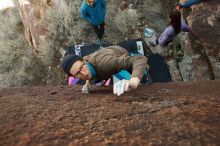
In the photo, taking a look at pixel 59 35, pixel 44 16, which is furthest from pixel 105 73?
pixel 44 16

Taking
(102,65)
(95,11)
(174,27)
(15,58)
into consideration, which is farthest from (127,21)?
(102,65)

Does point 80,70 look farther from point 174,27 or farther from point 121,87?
point 174,27

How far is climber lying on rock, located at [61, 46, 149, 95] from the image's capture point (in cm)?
245

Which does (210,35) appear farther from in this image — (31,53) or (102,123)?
(31,53)

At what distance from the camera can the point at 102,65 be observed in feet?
8.53

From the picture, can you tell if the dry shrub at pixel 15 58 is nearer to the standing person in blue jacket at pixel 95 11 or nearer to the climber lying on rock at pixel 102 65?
the standing person in blue jacket at pixel 95 11

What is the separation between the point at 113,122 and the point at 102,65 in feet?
3.86

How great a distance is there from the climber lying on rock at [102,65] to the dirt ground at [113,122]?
0.45 meters

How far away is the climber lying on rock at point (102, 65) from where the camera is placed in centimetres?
245

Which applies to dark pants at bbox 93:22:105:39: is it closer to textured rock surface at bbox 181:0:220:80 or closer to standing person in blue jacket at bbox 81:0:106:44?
standing person in blue jacket at bbox 81:0:106:44

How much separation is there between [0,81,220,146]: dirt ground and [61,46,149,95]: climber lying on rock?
449mm

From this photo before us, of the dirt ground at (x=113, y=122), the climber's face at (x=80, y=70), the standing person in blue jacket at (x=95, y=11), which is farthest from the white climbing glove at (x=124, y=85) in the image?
the standing person in blue jacket at (x=95, y=11)

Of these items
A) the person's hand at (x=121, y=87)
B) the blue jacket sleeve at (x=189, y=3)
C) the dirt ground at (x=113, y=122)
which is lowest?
the dirt ground at (x=113, y=122)

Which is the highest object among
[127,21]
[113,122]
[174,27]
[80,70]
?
[127,21]
